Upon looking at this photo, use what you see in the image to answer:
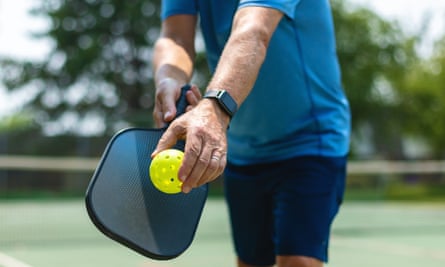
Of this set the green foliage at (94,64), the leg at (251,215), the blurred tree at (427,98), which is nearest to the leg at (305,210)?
the leg at (251,215)

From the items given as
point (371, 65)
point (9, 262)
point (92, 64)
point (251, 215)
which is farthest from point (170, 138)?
point (371, 65)

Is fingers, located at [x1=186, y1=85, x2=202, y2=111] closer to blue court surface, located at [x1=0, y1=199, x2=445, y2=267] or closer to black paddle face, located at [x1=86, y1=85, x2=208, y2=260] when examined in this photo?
black paddle face, located at [x1=86, y1=85, x2=208, y2=260]

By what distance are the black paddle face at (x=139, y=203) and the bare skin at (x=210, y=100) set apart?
14cm

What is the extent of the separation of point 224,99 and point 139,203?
43 centimetres

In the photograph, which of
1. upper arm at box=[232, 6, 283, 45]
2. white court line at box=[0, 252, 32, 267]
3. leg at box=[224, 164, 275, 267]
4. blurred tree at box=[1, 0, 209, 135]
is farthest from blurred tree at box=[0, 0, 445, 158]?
upper arm at box=[232, 6, 283, 45]

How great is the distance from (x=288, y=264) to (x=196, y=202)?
693 mm

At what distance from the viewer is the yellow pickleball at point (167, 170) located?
1.92 meters

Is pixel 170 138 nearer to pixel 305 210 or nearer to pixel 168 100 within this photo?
pixel 168 100

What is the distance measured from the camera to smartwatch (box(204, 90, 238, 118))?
2002 mm

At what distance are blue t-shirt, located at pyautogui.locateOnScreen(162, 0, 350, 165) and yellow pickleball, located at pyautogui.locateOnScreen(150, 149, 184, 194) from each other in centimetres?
95

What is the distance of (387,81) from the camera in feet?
109

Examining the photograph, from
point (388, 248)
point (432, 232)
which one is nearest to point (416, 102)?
point (432, 232)

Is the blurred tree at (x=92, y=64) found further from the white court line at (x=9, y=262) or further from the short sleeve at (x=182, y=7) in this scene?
the short sleeve at (x=182, y=7)

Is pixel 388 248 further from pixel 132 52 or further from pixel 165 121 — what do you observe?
pixel 132 52
